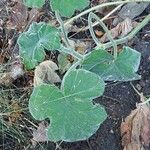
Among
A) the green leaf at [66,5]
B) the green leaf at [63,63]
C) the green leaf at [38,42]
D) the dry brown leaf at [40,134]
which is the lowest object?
the dry brown leaf at [40,134]

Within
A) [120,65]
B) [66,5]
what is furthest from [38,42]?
[120,65]

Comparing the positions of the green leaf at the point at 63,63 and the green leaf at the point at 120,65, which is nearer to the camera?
the green leaf at the point at 120,65

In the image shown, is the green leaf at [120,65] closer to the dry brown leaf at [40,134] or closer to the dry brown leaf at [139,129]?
the dry brown leaf at [139,129]

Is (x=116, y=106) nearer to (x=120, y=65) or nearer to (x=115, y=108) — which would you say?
(x=115, y=108)

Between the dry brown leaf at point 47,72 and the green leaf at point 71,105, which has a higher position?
the green leaf at point 71,105

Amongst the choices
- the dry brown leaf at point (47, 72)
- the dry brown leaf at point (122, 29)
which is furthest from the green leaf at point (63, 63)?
the dry brown leaf at point (122, 29)

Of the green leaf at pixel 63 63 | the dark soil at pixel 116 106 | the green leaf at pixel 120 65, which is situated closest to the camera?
the green leaf at pixel 120 65
